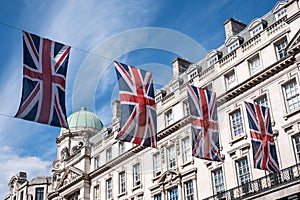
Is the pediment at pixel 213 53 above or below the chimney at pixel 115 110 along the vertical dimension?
below

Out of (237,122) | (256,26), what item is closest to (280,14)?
(256,26)

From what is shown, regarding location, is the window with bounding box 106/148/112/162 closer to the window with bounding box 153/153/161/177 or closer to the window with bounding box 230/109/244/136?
the window with bounding box 153/153/161/177

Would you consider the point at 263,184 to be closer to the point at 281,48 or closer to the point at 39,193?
the point at 281,48

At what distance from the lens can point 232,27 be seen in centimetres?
3853

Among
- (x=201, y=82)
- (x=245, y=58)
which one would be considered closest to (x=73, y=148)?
(x=201, y=82)

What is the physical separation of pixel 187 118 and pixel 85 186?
1661 centimetres

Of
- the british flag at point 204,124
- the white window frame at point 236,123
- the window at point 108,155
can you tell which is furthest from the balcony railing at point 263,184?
the window at point 108,155

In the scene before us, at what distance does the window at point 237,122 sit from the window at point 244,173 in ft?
6.84

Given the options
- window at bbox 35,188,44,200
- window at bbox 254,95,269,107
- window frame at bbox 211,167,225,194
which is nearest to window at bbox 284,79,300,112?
window at bbox 254,95,269,107

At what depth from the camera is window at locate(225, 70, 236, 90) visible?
34094 millimetres

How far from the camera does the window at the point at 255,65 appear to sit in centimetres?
3226

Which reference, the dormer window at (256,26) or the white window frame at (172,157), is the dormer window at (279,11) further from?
the white window frame at (172,157)

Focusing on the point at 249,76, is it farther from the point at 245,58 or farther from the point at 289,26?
the point at 289,26

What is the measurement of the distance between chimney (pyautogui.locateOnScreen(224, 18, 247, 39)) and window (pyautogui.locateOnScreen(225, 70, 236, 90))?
5055 millimetres
